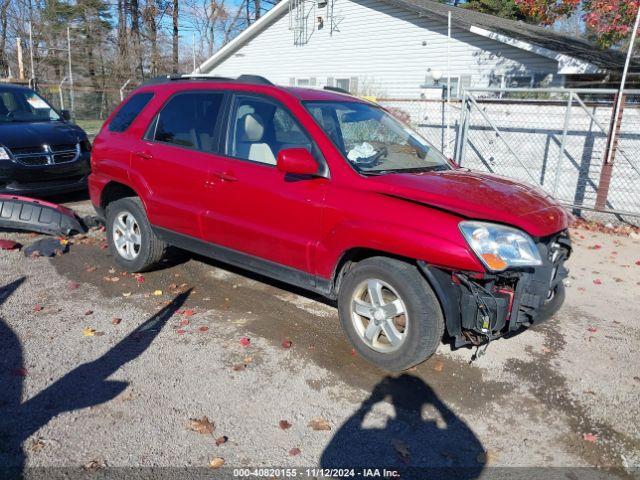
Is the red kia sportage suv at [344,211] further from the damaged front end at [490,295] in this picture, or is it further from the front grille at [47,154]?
the front grille at [47,154]

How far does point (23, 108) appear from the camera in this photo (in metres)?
9.05

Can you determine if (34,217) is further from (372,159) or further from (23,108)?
(372,159)

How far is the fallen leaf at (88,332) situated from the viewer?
13.8 ft

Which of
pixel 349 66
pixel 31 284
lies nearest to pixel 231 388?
pixel 31 284

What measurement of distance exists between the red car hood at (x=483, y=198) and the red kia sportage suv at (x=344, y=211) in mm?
14

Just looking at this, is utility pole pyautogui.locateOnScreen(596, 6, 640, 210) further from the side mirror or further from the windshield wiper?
the side mirror

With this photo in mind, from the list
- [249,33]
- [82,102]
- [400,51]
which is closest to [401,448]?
[400,51]

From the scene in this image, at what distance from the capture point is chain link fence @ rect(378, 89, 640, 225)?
8398mm

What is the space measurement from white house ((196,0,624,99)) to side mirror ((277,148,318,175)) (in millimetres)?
12349

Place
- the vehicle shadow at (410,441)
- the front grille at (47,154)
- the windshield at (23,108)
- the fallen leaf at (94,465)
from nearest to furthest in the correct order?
the fallen leaf at (94,465) → the vehicle shadow at (410,441) → the front grille at (47,154) → the windshield at (23,108)

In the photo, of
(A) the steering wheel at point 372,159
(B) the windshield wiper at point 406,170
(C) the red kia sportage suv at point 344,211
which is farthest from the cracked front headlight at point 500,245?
(A) the steering wheel at point 372,159

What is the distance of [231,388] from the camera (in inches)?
139

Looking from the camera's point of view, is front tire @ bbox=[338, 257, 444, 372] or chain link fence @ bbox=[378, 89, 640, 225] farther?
chain link fence @ bbox=[378, 89, 640, 225]

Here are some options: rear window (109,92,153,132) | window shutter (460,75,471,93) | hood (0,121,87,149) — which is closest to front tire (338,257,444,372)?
rear window (109,92,153,132)
